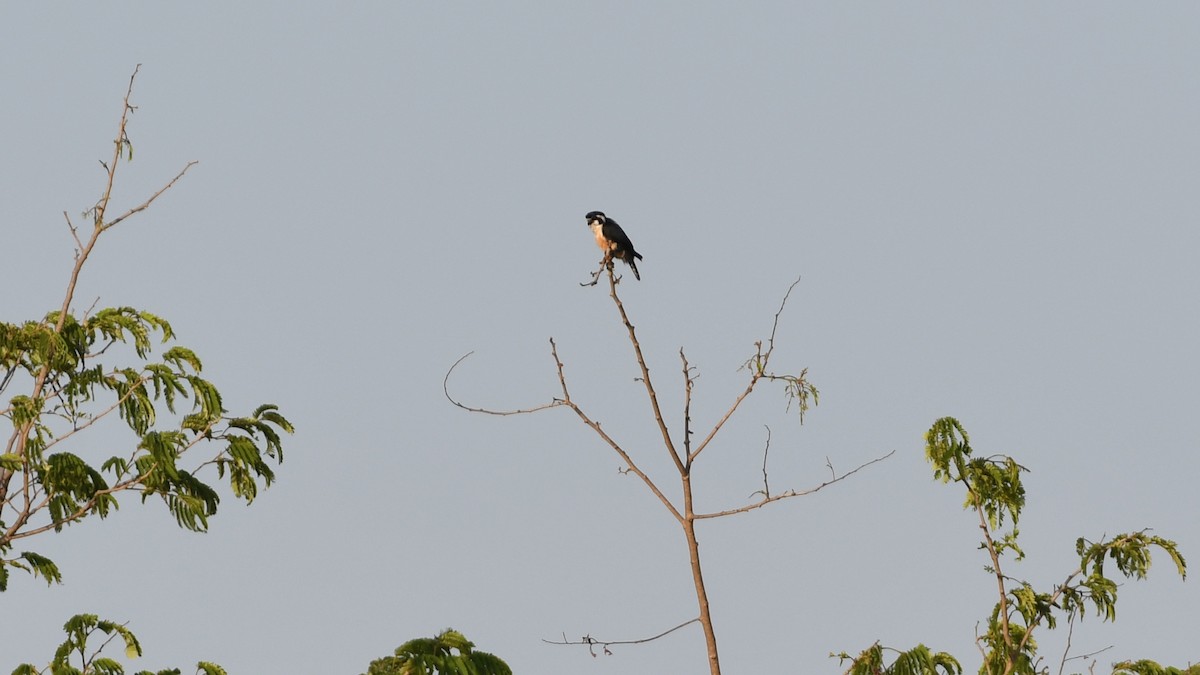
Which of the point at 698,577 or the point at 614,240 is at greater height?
the point at 614,240

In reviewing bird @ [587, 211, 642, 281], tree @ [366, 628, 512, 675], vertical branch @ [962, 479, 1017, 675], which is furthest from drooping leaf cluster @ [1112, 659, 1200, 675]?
bird @ [587, 211, 642, 281]

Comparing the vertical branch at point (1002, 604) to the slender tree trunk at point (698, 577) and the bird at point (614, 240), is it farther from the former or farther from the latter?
the bird at point (614, 240)

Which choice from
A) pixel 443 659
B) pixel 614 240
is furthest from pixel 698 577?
pixel 614 240

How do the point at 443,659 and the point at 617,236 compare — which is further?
the point at 617,236

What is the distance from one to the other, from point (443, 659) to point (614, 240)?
1239 centimetres

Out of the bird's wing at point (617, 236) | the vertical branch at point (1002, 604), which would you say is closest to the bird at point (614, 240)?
the bird's wing at point (617, 236)

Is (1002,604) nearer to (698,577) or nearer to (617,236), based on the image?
(698,577)

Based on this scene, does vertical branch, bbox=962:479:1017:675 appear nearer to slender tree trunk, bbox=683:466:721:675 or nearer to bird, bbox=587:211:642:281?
slender tree trunk, bbox=683:466:721:675

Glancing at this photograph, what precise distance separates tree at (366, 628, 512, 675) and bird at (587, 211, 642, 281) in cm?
1192

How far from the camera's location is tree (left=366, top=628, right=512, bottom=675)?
6.56 m

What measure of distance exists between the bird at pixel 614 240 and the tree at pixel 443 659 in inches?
469

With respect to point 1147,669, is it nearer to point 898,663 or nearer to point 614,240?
point 898,663

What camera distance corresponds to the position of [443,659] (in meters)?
6.68

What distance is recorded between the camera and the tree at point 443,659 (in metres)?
6.56
